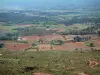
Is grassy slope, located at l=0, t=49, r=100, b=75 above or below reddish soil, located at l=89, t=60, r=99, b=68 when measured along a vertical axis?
above

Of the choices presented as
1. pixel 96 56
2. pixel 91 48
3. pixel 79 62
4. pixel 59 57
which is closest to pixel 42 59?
pixel 59 57

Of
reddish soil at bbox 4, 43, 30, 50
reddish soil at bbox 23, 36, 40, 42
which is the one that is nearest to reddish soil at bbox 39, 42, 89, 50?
reddish soil at bbox 4, 43, 30, 50

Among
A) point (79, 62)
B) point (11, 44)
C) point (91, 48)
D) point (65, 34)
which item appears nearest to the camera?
point (79, 62)

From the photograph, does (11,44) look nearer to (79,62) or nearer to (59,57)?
(59,57)

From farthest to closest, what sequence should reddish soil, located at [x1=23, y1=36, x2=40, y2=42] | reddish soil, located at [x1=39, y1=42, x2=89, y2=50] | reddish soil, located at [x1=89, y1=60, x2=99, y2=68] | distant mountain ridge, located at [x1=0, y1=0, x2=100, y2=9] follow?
1. distant mountain ridge, located at [x1=0, y1=0, x2=100, y2=9]
2. reddish soil, located at [x1=23, y1=36, x2=40, y2=42]
3. reddish soil, located at [x1=39, y1=42, x2=89, y2=50]
4. reddish soil, located at [x1=89, y1=60, x2=99, y2=68]

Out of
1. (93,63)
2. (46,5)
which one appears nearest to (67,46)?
(93,63)

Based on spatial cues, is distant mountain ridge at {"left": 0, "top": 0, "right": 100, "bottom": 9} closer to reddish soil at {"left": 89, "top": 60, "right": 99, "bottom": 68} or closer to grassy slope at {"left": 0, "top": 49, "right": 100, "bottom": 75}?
grassy slope at {"left": 0, "top": 49, "right": 100, "bottom": 75}

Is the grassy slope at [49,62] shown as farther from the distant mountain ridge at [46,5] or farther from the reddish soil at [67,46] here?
the distant mountain ridge at [46,5]

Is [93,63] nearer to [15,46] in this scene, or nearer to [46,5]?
[15,46]
